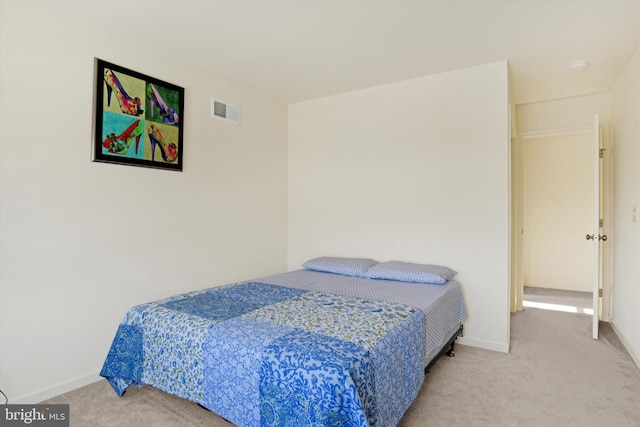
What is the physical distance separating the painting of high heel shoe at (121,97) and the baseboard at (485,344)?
128 inches

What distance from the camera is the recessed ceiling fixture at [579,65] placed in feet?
9.21

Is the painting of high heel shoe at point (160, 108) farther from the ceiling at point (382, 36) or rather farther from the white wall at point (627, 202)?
the white wall at point (627, 202)

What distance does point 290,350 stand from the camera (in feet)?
4.82

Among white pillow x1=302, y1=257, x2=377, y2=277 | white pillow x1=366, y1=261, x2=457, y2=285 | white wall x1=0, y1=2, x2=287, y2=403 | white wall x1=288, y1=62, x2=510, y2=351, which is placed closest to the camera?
white wall x1=0, y1=2, x2=287, y2=403

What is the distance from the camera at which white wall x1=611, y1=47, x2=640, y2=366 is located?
2.63 meters

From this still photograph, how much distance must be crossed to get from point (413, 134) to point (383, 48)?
3.09 ft

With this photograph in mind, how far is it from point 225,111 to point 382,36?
63.6 inches

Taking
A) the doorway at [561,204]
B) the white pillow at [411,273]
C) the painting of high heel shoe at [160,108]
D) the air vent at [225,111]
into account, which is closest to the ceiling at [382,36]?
the air vent at [225,111]

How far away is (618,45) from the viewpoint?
254 cm

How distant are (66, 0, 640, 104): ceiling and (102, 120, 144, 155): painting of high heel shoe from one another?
2.15 feet

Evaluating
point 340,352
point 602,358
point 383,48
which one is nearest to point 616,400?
point 602,358

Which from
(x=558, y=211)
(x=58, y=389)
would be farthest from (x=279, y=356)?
(x=558, y=211)

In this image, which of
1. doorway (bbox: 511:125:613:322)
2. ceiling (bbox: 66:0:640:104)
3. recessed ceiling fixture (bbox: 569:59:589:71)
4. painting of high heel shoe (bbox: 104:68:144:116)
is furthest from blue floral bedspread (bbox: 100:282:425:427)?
doorway (bbox: 511:125:613:322)

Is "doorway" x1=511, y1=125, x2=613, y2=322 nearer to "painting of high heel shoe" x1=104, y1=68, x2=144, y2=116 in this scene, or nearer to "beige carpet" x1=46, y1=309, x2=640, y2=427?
"beige carpet" x1=46, y1=309, x2=640, y2=427
